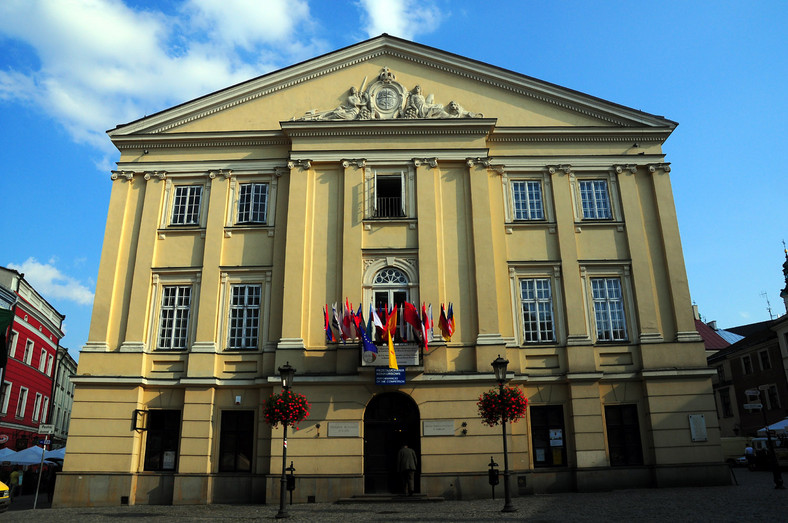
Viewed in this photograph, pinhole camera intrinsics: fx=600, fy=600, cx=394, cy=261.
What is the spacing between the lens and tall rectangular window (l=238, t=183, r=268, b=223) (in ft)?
74.7

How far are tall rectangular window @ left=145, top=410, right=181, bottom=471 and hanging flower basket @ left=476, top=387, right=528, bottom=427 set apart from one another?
10.5 metres

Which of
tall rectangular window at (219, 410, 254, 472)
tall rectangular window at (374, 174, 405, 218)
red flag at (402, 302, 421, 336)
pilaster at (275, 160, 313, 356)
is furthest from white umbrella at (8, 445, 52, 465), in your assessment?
tall rectangular window at (374, 174, 405, 218)

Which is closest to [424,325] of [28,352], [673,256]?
[673,256]

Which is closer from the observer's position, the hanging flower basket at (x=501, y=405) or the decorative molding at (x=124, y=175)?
the hanging flower basket at (x=501, y=405)

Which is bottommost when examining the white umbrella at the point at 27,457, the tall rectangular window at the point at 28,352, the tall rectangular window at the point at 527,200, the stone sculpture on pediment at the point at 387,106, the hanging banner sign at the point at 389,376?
the white umbrella at the point at 27,457

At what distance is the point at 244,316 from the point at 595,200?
13.9 meters

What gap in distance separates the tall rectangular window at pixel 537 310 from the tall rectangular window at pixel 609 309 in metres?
1.68

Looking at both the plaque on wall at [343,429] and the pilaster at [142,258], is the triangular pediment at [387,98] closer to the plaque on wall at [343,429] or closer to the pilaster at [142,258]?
the pilaster at [142,258]

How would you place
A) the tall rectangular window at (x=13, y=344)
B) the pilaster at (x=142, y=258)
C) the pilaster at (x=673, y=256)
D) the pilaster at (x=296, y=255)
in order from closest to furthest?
the pilaster at (x=296, y=255)
the pilaster at (x=673, y=256)
the pilaster at (x=142, y=258)
the tall rectangular window at (x=13, y=344)

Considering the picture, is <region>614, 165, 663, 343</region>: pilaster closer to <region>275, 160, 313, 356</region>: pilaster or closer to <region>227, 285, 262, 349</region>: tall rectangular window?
<region>275, 160, 313, 356</region>: pilaster

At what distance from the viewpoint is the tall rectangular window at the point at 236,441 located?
20.3 meters

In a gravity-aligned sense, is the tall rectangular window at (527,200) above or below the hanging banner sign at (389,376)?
above

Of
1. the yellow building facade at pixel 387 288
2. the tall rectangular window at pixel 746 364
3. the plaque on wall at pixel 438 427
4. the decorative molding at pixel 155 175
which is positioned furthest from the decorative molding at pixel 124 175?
the tall rectangular window at pixel 746 364

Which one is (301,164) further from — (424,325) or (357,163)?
(424,325)
